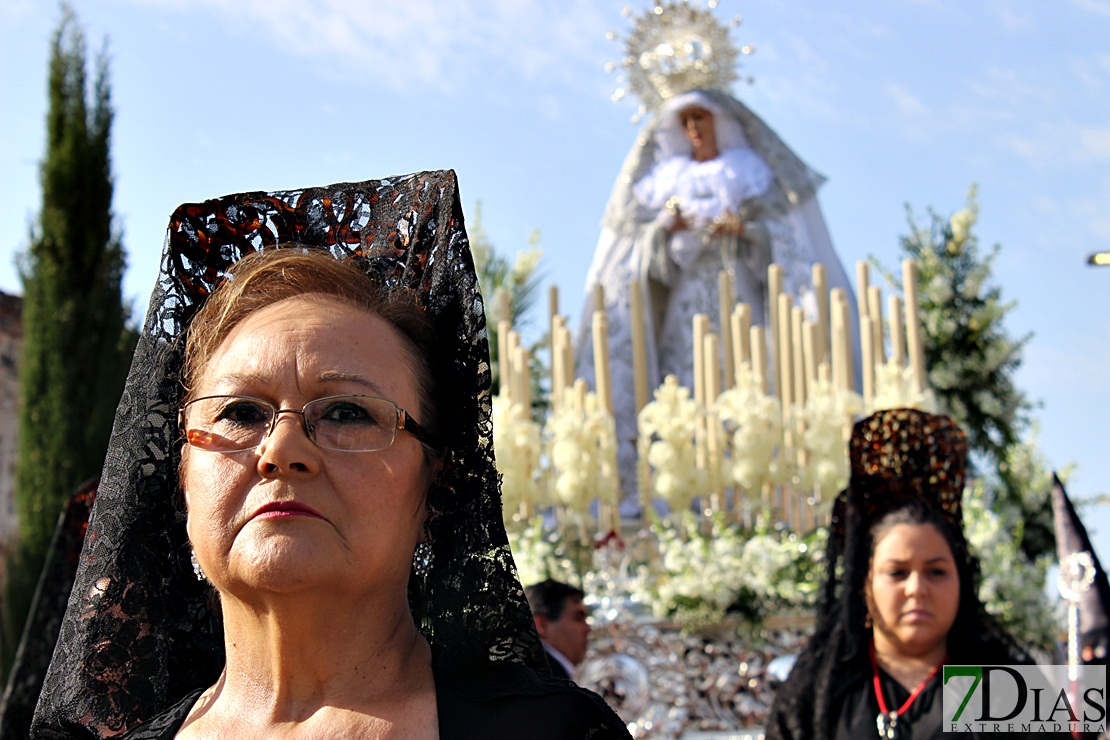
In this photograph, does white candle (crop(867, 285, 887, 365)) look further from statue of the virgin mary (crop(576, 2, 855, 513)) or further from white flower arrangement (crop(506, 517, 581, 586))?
statue of the virgin mary (crop(576, 2, 855, 513))

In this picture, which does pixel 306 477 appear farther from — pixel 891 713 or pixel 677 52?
pixel 677 52

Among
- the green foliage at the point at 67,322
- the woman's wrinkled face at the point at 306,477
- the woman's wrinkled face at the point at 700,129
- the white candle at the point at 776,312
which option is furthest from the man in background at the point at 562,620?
the woman's wrinkled face at the point at 700,129

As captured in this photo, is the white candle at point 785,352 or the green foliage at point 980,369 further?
the green foliage at point 980,369

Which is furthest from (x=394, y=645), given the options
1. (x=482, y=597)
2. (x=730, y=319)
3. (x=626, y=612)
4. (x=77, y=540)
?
(x=730, y=319)

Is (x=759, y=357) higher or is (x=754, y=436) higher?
(x=759, y=357)

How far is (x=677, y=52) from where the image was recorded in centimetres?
883

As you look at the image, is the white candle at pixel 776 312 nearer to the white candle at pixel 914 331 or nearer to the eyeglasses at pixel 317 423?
the white candle at pixel 914 331

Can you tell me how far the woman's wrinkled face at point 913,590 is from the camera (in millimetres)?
3154

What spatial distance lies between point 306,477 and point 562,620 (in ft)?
10.0

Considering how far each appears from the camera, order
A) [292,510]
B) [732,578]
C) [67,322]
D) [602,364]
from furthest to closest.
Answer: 1. [67,322]
2. [602,364]
3. [732,578]
4. [292,510]

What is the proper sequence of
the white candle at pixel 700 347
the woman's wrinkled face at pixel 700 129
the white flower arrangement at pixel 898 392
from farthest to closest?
the woman's wrinkled face at pixel 700 129 < the white candle at pixel 700 347 < the white flower arrangement at pixel 898 392

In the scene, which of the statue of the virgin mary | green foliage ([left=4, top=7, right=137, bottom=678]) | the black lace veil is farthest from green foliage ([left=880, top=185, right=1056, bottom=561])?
the black lace veil

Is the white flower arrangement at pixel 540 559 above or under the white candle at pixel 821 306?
under

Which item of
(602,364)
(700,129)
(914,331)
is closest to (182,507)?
(602,364)
